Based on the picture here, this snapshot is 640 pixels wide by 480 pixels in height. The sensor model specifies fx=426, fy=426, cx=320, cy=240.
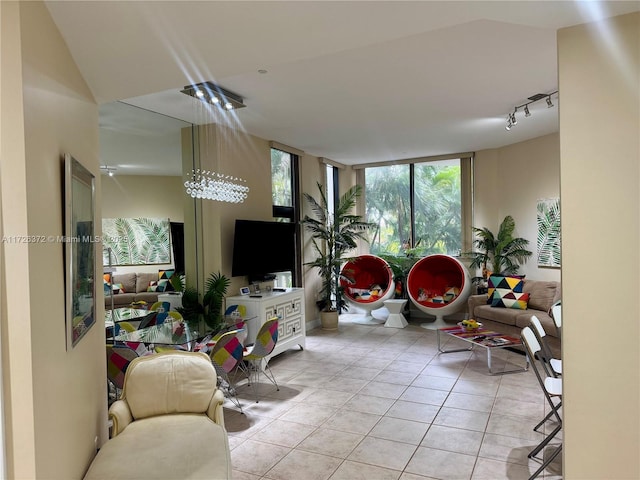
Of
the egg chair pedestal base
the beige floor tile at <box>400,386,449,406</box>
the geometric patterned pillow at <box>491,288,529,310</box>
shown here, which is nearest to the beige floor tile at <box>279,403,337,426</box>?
the beige floor tile at <box>400,386,449,406</box>

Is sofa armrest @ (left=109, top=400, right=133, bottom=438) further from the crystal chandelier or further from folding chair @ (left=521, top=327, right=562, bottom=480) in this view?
folding chair @ (left=521, top=327, right=562, bottom=480)

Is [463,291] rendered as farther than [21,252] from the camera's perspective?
Yes

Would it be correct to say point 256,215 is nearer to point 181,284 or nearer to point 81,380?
point 181,284

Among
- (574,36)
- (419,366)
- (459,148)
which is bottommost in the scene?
(419,366)

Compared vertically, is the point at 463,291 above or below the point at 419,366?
above

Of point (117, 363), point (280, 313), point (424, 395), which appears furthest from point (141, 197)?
point (424, 395)

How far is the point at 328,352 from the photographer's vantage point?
18.6ft

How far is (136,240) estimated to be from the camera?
438 centimetres

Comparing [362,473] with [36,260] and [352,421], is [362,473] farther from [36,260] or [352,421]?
[36,260]

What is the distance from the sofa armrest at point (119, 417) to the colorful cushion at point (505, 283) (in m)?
4.95

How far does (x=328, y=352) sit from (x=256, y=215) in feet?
6.78

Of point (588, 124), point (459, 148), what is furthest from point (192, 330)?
point (459, 148)

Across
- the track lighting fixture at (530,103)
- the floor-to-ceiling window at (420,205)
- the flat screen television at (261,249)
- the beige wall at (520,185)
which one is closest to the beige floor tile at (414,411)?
the flat screen television at (261,249)

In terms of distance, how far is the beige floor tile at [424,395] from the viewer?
13.0 ft
